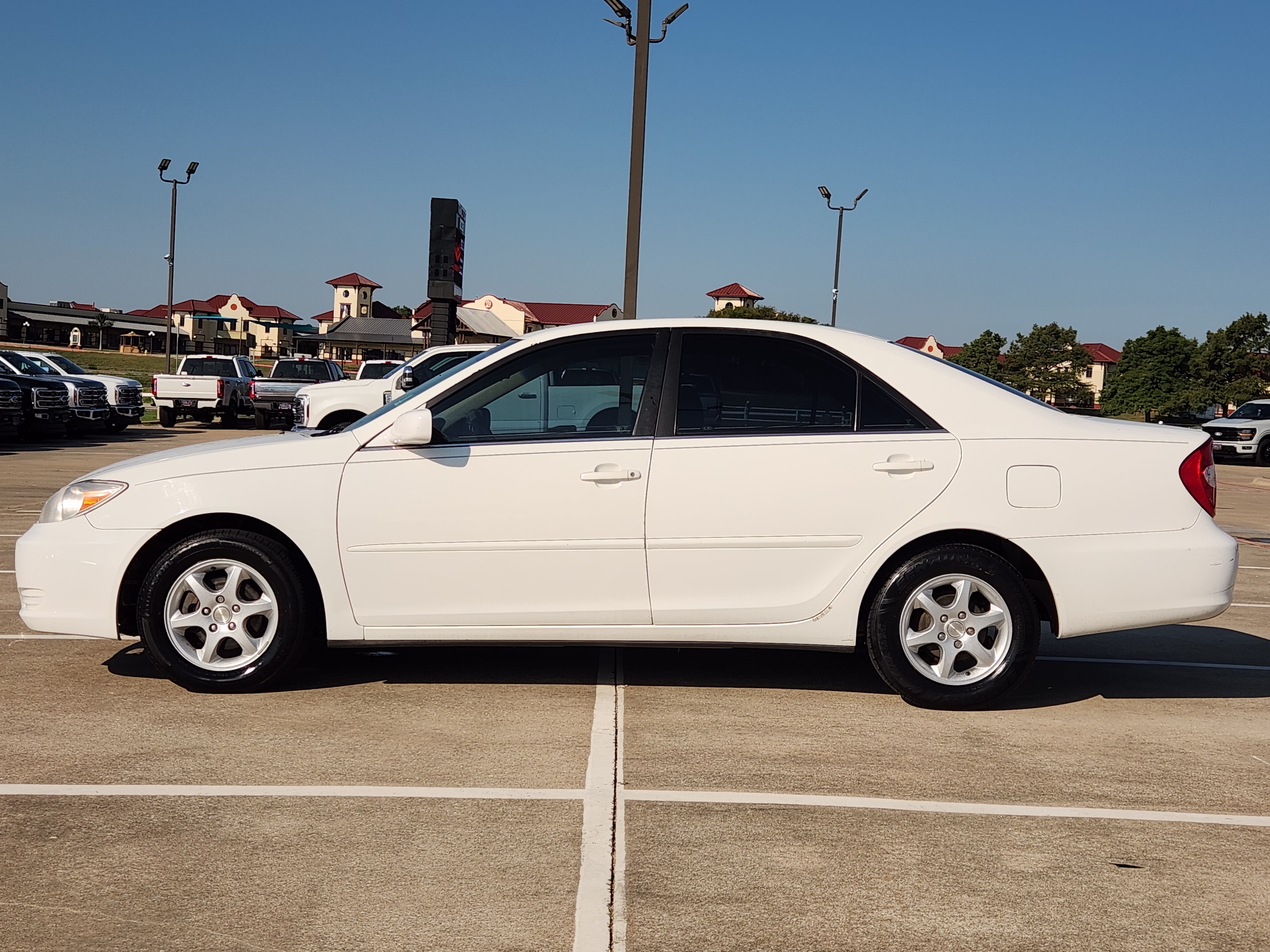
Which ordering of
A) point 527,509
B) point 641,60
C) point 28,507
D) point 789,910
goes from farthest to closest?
point 641,60, point 28,507, point 527,509, point 789,910

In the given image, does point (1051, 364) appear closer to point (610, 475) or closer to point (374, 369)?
point (374, 369)

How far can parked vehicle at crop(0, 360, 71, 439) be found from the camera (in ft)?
73.5

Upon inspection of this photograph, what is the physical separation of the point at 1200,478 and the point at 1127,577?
1.83 ft

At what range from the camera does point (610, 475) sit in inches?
203

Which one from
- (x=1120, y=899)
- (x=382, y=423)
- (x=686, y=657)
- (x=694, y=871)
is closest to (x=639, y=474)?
(x=382, y=423)

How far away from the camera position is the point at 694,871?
348 centimetres

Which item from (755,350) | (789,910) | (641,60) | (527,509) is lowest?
(789,910)

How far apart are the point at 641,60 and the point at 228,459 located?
9.21 metres

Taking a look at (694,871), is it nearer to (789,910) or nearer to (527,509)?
(789,910)

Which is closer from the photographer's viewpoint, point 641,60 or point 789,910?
point 789,910

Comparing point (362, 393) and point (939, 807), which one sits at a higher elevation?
point (362, 393)

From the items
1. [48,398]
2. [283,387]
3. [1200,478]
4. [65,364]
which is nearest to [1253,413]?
[283,387]

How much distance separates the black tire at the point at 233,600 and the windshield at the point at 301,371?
25132mm

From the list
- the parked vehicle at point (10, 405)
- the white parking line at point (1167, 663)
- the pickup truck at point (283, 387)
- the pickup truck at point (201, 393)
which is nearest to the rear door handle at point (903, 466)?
the white parking line at point (1167, 663)
